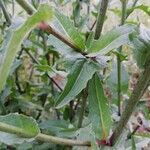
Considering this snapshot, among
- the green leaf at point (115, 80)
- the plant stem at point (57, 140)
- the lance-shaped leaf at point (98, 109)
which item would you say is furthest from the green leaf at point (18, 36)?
the green leaf at point (115, 80)

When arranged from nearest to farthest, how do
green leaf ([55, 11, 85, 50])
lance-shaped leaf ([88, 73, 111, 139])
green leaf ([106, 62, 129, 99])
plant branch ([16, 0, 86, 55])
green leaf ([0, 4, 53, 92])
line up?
green leaf ([0, 4, 53, 92]) → plant branch ([16, 0, 86, 55]) → green leaf ([55, 11, 85, 50]) → lance-shaped leaf ([88, 73, 111, 139]) → green leaf ([106, 62, 129, 99])

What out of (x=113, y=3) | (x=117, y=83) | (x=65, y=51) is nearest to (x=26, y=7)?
(x=65, y=51)

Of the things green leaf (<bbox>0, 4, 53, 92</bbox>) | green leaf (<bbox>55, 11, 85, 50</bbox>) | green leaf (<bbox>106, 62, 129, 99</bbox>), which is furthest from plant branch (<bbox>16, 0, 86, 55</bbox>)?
green leaf (<bbox>106, 62, 129, 99</bbox>)

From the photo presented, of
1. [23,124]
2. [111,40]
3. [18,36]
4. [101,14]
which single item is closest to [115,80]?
[101,14]

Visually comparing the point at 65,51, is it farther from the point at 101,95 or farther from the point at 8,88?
the point at 8,88

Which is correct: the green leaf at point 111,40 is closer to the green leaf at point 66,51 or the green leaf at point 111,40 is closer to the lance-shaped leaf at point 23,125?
the green leaf at point 66,51

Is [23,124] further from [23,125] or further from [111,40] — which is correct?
[111,40]

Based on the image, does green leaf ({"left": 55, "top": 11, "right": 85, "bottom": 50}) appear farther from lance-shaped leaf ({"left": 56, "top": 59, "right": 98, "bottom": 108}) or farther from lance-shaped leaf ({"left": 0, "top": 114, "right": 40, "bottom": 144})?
lance-shaped leaf ({"left": 0, "top": 114, "right": 40, "bottom": 144})
